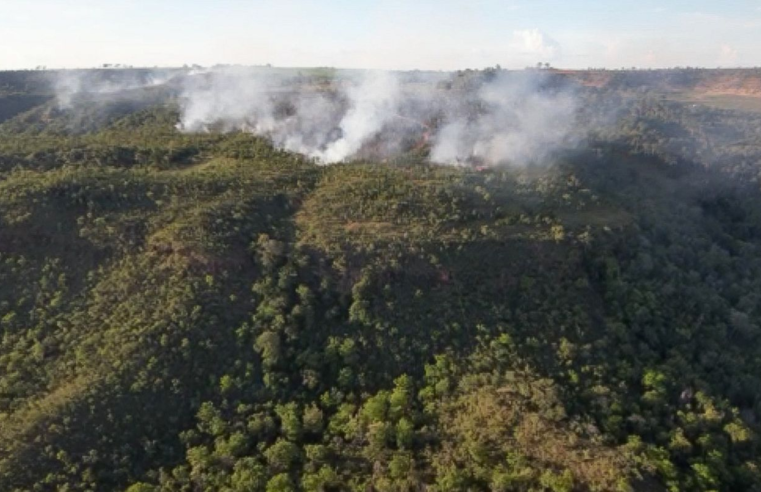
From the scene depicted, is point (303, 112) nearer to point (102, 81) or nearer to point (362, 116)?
point (362, 116)

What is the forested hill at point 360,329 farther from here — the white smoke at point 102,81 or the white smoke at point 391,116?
the white smoke at point 102,81

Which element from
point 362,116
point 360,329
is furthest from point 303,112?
point 360,329

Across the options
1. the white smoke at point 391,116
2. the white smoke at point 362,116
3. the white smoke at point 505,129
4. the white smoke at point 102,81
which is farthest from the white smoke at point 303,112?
the white smoke at point 102,81

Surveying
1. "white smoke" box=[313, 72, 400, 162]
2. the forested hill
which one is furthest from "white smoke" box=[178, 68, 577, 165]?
the forested hill

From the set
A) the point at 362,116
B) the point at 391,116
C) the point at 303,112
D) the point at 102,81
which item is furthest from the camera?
the point at 102,81

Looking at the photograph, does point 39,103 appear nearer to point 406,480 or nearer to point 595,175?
point 595,175

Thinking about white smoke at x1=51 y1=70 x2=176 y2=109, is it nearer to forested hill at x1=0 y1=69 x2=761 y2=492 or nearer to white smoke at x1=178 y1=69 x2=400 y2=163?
white smoke at x1=178 y1=69 x2=400 y2=163

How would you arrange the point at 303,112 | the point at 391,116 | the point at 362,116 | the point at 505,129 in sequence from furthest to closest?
the point at 303,112 → the point at 362,116 → the point at 391,116 → the point at 505,129

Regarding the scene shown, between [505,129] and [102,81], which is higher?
[102,81]

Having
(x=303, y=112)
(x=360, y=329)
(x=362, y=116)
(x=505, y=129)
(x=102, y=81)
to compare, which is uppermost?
(x=102, y=81)
